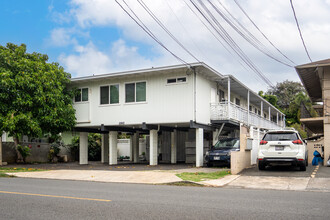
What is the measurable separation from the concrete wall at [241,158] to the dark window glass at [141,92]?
698 centimetres

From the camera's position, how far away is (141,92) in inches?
871

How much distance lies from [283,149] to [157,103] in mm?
→ 8702

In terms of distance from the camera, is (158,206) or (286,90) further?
(286,90)

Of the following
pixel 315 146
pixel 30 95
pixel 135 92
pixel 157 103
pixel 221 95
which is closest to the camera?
pixel 157 103

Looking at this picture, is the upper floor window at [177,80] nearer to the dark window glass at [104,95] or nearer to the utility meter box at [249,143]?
the dark window glass at [104,95]

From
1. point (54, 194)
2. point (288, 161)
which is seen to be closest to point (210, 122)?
point (288, 161)

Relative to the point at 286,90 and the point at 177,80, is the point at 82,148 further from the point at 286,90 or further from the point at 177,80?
the point at 286,90

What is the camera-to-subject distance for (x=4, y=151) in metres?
24.3

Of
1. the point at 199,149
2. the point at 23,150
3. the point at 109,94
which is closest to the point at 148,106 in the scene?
the point at 109,94

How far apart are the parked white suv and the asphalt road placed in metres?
5.84

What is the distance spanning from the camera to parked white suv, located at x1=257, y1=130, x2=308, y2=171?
14867mm

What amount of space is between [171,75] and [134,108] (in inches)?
126

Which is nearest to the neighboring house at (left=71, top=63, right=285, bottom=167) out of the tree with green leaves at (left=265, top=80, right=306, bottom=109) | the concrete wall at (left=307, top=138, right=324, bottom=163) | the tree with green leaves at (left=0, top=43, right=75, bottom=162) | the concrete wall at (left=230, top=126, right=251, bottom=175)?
the tree with green leaves at (left=0, top=43, right=75, bottom=162)

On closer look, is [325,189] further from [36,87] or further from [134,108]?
[36,87]
